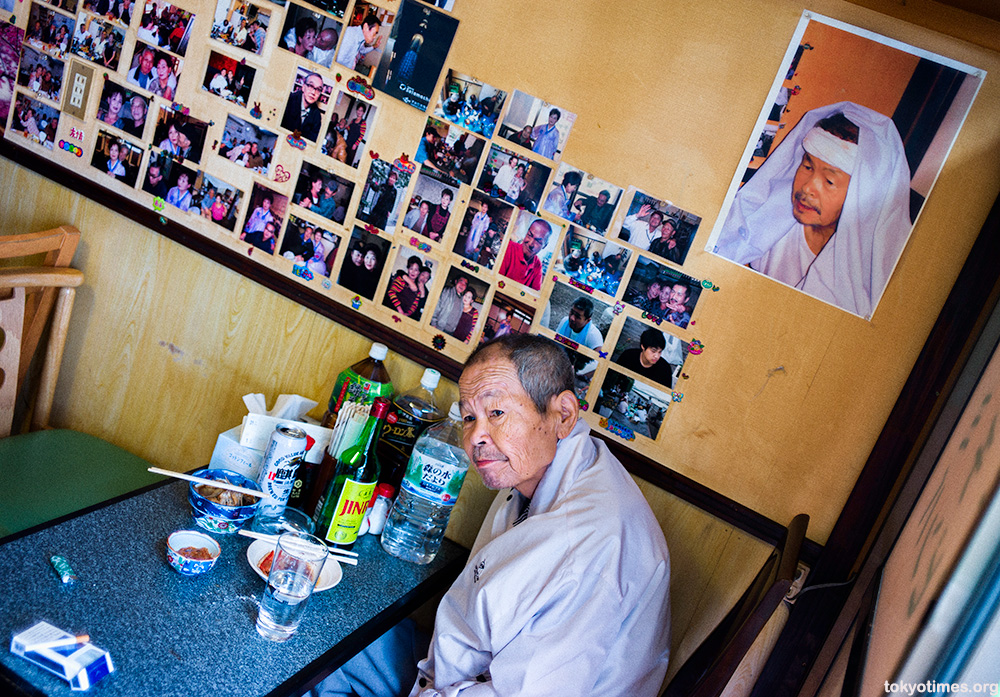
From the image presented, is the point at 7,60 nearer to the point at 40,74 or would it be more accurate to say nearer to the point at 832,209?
the point at 40,74

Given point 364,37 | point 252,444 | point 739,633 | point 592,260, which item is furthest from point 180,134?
→ point 739,633

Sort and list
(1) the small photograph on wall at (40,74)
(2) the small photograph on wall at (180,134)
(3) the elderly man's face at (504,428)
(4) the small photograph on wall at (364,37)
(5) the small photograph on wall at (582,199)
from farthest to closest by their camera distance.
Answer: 1. (1) the small photograph on wall at (40,74)
2. (2) the small photograph on wall at (180,134)
3. (4) the small photograph on wall at (364,37)
4. (5) the small photograph on wall at (582,199)
5. (3) the elderly man's face at (504,428)

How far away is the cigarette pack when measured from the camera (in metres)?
1.01

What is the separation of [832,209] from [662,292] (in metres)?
0.40

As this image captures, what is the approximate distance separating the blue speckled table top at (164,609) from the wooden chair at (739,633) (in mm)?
580

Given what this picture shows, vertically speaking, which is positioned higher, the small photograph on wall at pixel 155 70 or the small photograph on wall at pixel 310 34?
the small photograph on wall at pixel 310 34

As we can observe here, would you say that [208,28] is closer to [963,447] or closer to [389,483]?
[389,483]

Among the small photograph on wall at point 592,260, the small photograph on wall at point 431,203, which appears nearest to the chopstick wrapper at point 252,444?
the small photograph on wall at point 431,203

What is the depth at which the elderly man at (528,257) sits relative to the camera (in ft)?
5.87

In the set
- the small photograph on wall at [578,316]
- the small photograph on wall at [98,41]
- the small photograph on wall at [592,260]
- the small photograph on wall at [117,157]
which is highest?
the small photograph on wall at [98,41]

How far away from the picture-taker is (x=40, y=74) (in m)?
2.18

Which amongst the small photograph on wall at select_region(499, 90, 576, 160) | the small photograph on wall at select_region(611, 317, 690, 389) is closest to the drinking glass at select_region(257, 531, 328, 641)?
the small photograph on wall at select_region(611, 317, 690, 389)

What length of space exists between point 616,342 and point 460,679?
823 millimetres

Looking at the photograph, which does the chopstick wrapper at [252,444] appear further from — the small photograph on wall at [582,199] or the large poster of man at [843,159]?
the large poster of man at [843,159]
